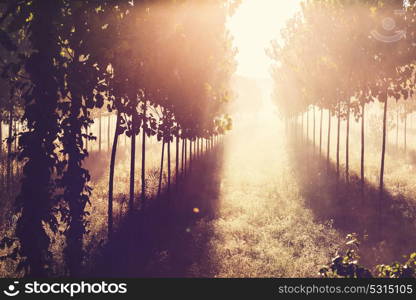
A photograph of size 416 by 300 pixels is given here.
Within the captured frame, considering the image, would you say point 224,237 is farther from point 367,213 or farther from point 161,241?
point 367,213

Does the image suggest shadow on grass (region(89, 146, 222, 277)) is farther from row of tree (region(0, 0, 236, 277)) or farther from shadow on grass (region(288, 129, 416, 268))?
shadow on grass (region(288, 129, 416, 268))

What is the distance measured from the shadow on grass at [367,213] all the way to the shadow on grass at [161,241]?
3905 mm

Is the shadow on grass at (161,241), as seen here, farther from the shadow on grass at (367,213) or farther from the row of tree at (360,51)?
the row of tree at (360,51)

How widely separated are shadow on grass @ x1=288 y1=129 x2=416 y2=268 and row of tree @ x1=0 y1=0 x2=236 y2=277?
4840 mm

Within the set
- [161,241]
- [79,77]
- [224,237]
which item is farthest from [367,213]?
[79,77]

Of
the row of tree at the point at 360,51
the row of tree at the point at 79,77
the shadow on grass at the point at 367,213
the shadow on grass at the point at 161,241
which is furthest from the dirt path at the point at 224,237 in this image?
the row of tree at the point at 360,51

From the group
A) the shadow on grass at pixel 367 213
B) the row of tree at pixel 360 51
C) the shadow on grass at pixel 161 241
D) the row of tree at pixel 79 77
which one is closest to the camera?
the row of tree at pixel 79 77

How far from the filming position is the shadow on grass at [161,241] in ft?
28.3

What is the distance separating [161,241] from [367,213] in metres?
7.16

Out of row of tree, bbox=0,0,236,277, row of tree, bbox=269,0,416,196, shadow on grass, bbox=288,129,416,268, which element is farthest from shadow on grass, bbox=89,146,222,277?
row of tree, bbox=269,0,416,196

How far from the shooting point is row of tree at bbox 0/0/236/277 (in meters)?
6.30

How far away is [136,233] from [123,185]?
6988 millimetres

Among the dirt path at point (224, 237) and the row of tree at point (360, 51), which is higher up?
the row of tree at point (360, 51)

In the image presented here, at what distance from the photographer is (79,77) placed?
716 centimetres
